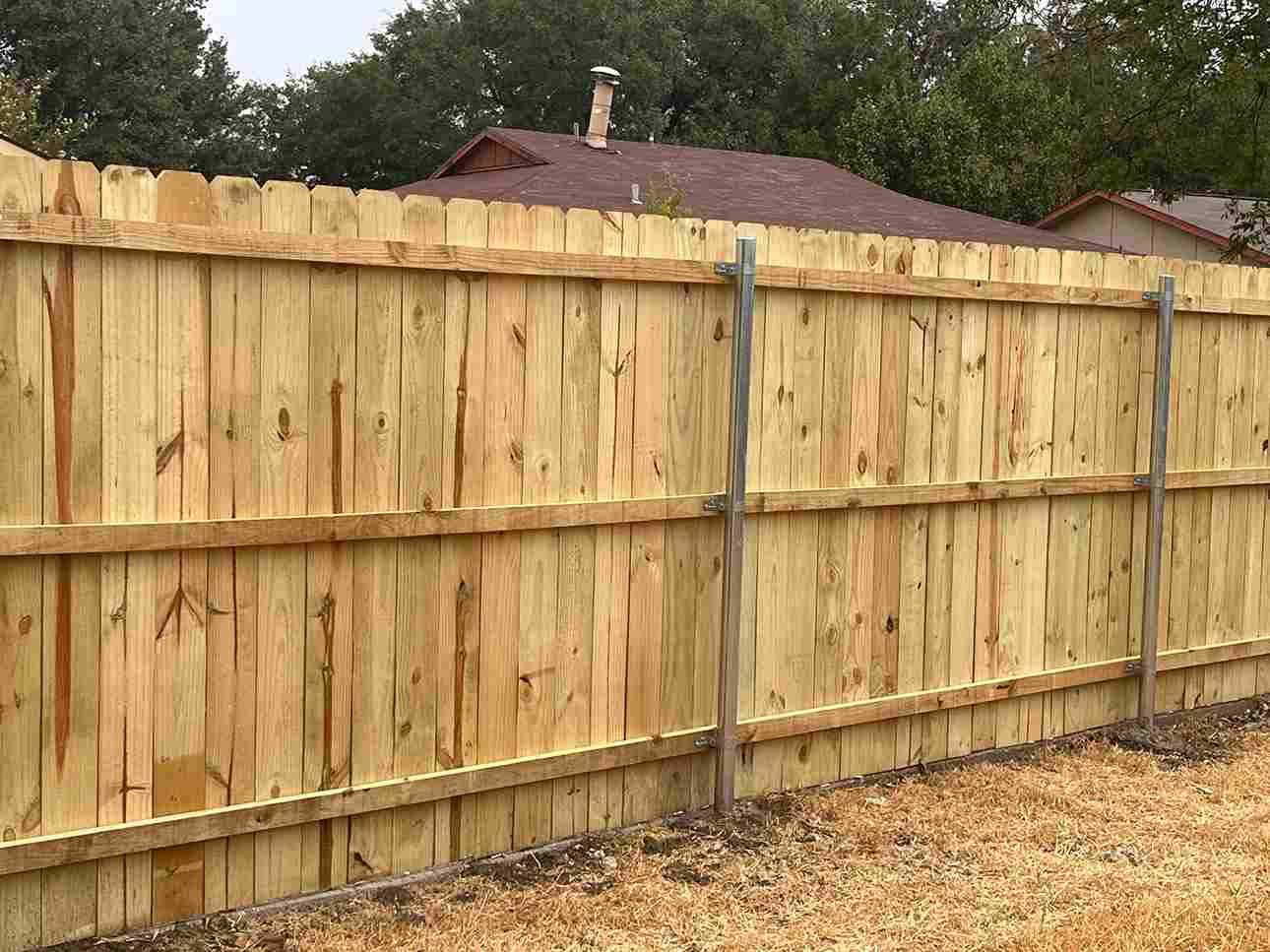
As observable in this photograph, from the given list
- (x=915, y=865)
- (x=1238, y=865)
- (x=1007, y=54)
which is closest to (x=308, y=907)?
(x=915, y=865)

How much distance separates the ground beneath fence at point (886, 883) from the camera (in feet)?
14.3

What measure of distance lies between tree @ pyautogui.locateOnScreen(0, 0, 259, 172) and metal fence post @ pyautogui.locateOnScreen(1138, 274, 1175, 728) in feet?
122

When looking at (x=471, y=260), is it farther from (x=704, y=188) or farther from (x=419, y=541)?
(x=704, y=188)

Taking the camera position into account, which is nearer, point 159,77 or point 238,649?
point 238,649

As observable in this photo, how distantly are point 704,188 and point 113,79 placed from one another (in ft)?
92.2

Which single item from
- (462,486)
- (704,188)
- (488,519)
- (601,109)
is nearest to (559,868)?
(488,519)

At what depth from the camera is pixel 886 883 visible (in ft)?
16.0

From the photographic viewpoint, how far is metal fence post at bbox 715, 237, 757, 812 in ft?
17.2

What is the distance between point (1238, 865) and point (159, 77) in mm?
43537

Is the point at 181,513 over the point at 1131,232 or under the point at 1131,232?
under

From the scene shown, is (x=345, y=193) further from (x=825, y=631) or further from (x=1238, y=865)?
(x=1238, y=865)

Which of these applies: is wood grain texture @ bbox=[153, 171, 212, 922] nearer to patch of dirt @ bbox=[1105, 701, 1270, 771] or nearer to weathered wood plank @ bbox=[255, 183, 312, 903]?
weathered wood plank @ bbox=[255, 183, 312, 903]

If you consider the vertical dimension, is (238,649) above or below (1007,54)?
below

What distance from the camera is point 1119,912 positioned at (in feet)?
15.3
